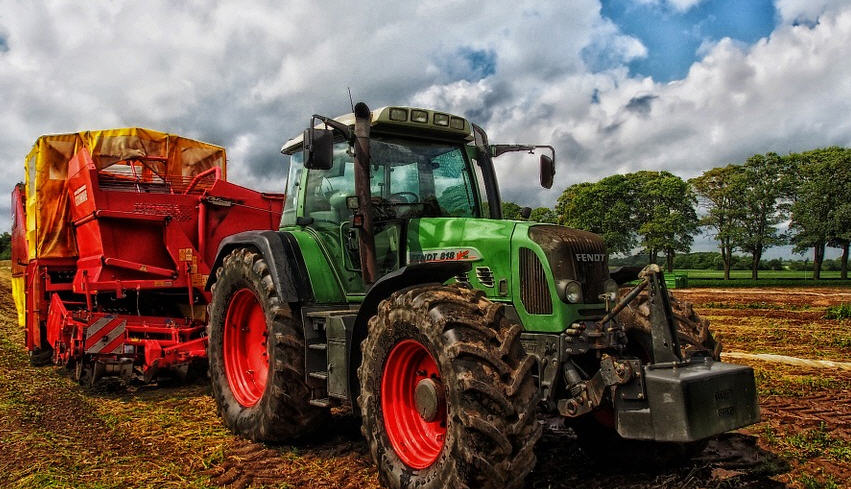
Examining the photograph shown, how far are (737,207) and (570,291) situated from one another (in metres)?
49.8

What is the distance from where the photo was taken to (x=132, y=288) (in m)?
7.95

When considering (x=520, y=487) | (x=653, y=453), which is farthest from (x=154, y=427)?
(x=653, y=453)

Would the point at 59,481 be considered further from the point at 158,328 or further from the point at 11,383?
the point at 11,383

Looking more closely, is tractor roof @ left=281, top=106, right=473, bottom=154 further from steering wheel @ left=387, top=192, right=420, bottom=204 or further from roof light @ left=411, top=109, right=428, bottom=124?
steering wheel @ left=387, top=192, right=420, bottom=204

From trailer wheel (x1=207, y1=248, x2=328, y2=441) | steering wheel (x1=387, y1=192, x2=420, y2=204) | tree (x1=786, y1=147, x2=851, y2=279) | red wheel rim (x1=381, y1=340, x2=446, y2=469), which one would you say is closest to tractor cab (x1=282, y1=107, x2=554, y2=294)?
steering wheel (x1=387, y1=192, x2=420, y2=204)

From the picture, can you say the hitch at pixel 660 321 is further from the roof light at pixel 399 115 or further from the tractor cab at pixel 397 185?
the roof light at pixel 399 115

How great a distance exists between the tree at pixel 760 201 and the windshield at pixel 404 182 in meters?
46.7

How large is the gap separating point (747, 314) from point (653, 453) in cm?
1444

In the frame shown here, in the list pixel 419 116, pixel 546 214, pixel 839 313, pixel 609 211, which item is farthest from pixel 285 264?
pixel 546 214

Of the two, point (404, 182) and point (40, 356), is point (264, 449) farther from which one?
point (40, 356)

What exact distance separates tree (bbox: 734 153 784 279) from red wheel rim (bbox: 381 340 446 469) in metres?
48.0

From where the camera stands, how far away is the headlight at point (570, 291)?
419 centimetres

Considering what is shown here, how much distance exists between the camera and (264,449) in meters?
5.34

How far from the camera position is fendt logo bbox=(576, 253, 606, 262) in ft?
14.4
